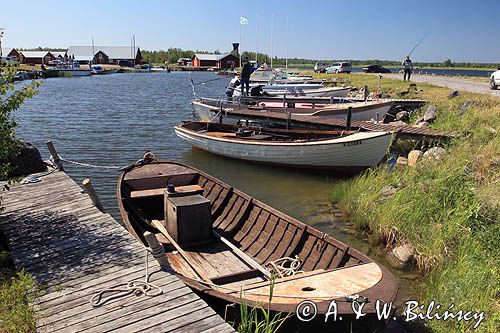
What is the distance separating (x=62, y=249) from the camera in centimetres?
616

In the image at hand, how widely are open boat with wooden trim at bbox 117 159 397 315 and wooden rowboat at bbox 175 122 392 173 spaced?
522 centimetres

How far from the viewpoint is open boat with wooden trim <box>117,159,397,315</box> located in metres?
4.96

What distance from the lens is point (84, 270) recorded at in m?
5.55

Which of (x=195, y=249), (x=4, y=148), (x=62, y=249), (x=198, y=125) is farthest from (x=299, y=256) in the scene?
(x=198, y=125)

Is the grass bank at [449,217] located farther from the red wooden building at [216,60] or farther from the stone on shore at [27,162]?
the red wooden building at [216,60]

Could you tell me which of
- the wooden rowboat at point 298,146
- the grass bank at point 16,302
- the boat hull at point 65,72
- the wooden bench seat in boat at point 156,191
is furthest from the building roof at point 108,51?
the grass bank at point 16,302

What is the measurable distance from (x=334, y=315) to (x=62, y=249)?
4.03m

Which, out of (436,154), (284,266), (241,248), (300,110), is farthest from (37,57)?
(284,266)

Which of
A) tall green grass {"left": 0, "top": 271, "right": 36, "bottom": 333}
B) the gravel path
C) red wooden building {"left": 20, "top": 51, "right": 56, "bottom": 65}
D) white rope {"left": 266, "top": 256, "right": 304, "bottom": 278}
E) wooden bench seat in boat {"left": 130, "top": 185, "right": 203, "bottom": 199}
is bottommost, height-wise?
white rope {"left": 266, "top": 256, "right": 304, "bottom": 278}

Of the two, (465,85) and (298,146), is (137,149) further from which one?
(465,85)

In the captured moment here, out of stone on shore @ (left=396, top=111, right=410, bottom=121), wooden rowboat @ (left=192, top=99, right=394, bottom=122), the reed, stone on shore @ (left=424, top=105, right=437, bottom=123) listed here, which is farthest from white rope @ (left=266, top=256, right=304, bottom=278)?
stone on shore @ (left=396, top=111, right=410, bottom=121)

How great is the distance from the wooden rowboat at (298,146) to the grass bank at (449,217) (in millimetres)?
1386

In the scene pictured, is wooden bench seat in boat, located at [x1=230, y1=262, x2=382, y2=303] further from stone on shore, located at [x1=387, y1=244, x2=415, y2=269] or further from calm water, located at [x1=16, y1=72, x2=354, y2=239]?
calm water, located at [x1=16, y1=72, x2=354, y2=239]

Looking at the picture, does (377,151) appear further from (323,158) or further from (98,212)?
(98,212)
